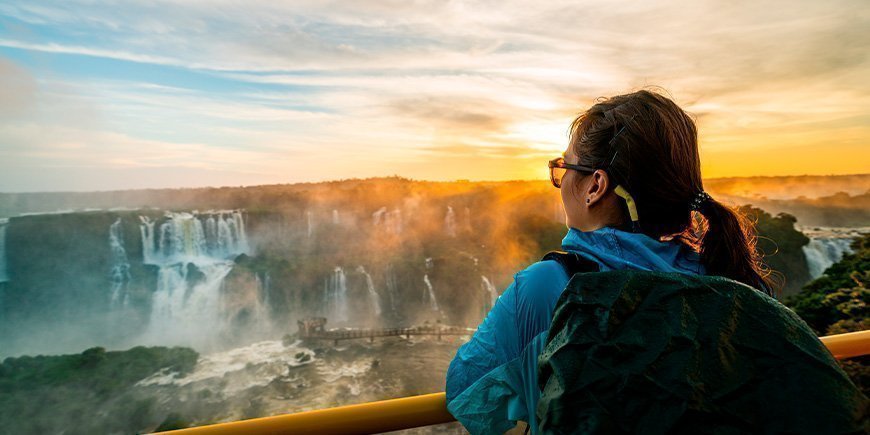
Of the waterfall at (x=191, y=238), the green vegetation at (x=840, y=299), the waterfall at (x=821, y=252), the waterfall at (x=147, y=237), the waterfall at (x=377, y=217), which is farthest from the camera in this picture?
the waterfall at (x=377, y=217)

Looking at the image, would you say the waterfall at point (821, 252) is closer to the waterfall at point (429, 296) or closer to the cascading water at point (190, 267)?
the waterfall at point (429, 296)

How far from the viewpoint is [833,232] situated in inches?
1618

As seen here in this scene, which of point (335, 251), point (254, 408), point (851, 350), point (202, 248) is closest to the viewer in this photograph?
point (851, 350)

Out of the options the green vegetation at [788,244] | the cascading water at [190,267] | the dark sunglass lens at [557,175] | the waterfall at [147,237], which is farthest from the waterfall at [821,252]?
the waterfall at [147,237]

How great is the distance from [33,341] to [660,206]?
66.0 metres

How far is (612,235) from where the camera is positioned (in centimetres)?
91

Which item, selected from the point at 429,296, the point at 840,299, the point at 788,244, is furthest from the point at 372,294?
the point at 840,299

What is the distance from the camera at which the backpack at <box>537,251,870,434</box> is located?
0.59 metres

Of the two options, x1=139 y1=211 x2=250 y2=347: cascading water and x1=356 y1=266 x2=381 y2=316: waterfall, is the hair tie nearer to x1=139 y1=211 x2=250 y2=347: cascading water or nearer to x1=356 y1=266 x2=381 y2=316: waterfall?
x1=139 y1=211 x2=250 y2=347: cascading water

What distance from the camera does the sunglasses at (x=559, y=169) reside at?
1062 millimetres

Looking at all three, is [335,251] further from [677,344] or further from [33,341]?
[677,344]

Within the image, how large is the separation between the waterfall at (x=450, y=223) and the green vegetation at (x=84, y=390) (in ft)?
104

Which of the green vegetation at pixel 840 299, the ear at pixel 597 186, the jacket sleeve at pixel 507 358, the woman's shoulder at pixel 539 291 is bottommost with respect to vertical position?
the green vegetation at pixel 840 299

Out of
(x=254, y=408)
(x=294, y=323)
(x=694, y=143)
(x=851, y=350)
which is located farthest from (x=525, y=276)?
(x=294, y=323)
